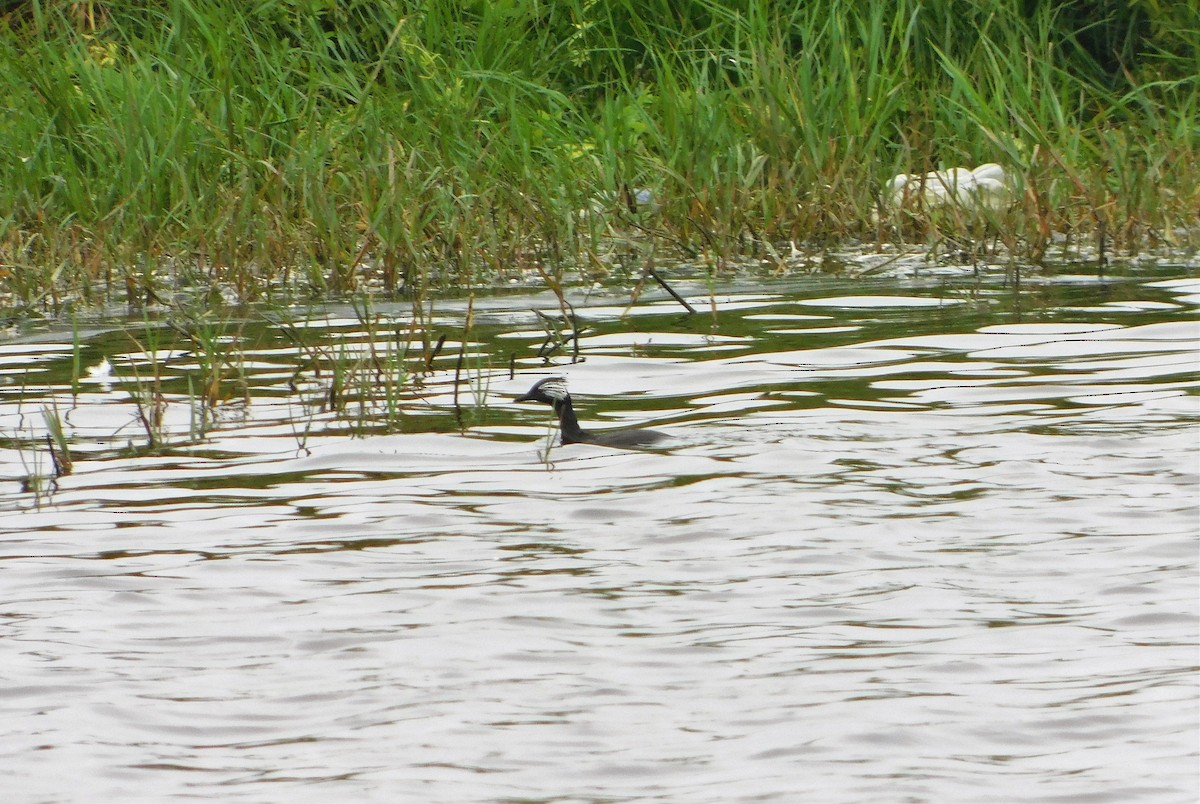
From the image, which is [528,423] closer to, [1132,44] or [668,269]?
[668,269]

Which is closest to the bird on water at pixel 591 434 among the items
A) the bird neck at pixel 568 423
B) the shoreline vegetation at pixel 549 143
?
the bird neck at pixel 568 423

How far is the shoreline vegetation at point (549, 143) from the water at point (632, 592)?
1.95 meters

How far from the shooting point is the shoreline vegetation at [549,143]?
8289 millimetres

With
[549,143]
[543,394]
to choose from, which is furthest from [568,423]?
[549,143]

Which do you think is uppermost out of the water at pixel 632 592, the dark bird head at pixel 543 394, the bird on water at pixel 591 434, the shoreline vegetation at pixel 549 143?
the shoreline vegetation at pixel 549 143

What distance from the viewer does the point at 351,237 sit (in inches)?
314

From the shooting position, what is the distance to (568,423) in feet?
17.7

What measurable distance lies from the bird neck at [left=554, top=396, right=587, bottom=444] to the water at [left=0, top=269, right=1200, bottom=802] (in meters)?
0.07

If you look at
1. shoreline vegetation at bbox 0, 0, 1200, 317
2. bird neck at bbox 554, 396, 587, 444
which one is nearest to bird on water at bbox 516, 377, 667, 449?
bird neck at bbox 554, 396, 587, 444

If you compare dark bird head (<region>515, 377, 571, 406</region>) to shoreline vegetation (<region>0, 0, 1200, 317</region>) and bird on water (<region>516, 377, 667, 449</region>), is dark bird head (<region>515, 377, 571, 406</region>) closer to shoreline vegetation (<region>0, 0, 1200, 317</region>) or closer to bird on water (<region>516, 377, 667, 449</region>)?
bird on water (<region>516, 377, 667, 449</region>)

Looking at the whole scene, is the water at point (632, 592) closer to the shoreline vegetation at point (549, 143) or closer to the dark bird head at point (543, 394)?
the dark bird head at point (543, 394)

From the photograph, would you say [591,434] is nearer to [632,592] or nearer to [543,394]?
[543,394]

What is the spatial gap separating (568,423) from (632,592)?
1621 mm

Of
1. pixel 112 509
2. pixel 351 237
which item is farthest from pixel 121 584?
pixel 351 237
